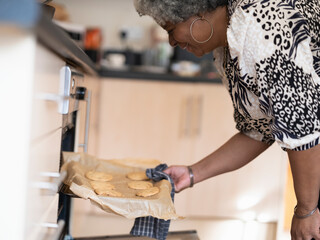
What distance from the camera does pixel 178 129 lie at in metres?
2.71

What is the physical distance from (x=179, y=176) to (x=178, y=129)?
1290 mm

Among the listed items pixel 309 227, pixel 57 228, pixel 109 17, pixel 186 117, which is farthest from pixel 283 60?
pixel 109 17

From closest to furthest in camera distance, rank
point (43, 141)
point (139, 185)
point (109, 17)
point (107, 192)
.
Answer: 1. point (43, 141)
2. point (107, 192)
3. point (139, 185)
4. point (109, 17)

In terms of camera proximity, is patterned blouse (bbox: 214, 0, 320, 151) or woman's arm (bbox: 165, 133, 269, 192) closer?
patterned blouse (bbox: 214, 0, 320, 151)

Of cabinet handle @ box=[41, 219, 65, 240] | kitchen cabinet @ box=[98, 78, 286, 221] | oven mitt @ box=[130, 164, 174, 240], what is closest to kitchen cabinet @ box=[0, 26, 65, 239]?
cabinet handle @ box=[41, 219, 65, 240]

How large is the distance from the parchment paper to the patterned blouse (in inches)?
12.3

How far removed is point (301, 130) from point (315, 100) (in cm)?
7

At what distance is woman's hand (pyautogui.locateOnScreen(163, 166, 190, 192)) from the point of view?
140 cm

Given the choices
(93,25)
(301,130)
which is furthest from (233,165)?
(93,25)

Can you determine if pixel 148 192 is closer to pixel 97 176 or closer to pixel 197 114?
pixel 97 176

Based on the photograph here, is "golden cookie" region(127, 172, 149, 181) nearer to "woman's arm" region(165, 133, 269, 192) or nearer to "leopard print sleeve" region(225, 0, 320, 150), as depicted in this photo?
"woman's arm" region(165, 133, 269, 192)

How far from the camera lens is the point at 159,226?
1.17 m

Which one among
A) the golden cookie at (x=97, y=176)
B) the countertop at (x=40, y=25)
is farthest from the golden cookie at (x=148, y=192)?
the countertop at (x=40, y=25)

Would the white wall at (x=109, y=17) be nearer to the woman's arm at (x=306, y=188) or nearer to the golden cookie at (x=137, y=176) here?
the golden cookie at (x=137, y=176)
